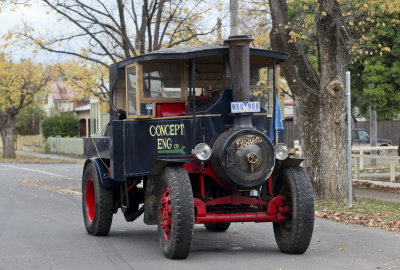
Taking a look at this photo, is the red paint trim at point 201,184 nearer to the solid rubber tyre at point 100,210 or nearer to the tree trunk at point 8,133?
the solid rubber tyre at point 100,210

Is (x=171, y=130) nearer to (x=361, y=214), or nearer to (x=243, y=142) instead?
(x=243, y=142)

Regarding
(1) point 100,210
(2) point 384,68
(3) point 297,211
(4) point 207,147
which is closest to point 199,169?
(4) point 207,147

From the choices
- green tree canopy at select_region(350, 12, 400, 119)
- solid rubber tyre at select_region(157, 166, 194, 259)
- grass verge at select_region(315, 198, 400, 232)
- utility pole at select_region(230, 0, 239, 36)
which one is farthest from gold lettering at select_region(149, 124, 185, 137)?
green tree canopy at select_region(350, 12, 400, 119)

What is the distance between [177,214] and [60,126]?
4975cm

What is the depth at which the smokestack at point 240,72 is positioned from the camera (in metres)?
8.07

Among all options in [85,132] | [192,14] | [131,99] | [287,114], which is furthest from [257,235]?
[85,132]

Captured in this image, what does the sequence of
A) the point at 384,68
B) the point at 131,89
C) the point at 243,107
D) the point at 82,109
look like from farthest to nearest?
the point at 82,109, the point at 384,68, the point at 131,89, the point at 243,107

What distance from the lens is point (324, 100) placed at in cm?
1424

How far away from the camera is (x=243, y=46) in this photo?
26.7ft

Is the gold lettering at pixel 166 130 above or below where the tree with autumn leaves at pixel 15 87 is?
below

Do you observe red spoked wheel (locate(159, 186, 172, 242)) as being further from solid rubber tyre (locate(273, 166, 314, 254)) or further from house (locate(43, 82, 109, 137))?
house (locate(43, 82, 109, 137))

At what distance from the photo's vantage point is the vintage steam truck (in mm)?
7773

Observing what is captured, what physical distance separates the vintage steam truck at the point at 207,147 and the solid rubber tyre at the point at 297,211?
0.01 m

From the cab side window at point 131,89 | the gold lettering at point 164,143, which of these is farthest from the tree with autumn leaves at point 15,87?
the gold lettering at point 164,143
